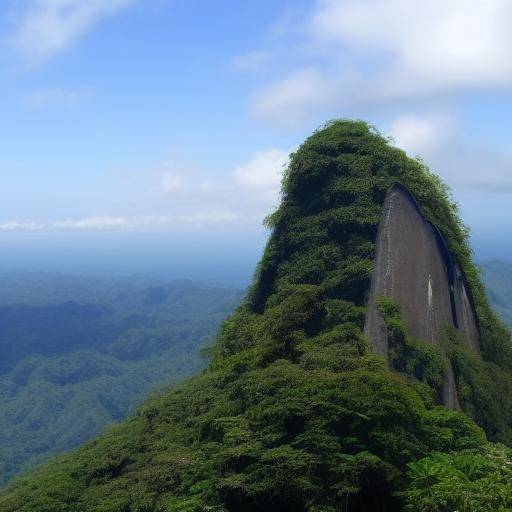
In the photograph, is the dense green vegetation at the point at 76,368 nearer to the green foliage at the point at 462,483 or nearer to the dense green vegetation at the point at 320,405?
the dense green vegetation at the point at 320,405

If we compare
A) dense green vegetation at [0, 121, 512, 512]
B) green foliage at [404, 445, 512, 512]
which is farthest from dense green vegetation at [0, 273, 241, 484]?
green foliage at [404, 445, 512, 512]

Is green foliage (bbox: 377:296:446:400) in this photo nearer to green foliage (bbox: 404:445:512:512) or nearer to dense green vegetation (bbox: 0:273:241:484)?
green foliage (bbox: 404:445:512:512)

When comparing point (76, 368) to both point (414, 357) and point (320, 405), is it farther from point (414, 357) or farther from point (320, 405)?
point (320, 405)

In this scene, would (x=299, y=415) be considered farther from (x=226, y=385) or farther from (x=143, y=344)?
(x=143, y=344)

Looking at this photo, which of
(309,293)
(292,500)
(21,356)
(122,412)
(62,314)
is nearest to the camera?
(292,500)

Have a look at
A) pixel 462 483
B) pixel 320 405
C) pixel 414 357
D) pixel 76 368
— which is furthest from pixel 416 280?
pixel 76 368

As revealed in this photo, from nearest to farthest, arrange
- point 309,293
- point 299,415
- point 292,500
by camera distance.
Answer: point 292,500
point 299,415
point 309,293

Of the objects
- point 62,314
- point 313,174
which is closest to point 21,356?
point 62,314

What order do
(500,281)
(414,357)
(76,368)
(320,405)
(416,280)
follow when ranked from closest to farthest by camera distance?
(320,405) < (414,357) < (416,280) < (76,368) < (500,281)
